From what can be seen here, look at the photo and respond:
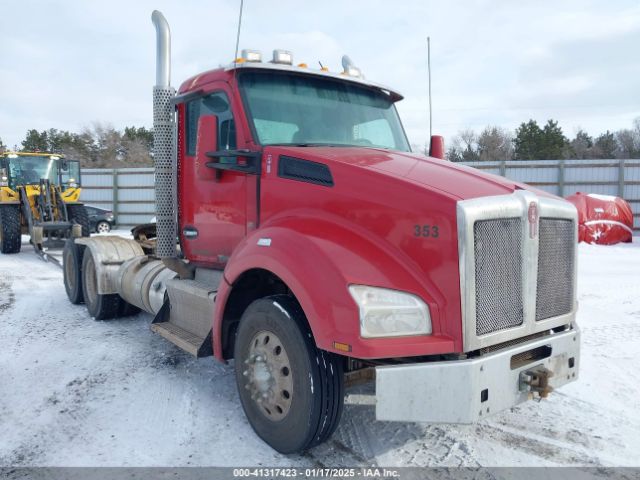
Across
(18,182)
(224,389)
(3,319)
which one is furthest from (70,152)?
(224,389)

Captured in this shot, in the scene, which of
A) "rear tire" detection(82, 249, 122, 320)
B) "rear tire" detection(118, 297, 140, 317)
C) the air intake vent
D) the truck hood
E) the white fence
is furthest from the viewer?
the white fence

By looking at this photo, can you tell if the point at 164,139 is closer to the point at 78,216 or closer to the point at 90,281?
the point at 90,281

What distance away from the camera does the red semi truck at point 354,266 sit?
2654 mm

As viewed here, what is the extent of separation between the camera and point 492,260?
9.11 ft

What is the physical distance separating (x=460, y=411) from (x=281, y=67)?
2719 millimetres

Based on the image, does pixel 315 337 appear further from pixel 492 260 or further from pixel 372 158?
pixel 372 158

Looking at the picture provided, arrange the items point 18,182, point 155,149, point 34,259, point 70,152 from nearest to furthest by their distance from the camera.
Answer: point 155,149, point 34,259, point 18,182, point 70,152

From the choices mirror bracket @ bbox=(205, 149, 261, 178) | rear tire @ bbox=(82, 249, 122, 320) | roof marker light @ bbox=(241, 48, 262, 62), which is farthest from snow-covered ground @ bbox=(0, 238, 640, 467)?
roof marker light @ bbox=(241, 48, 262, 62)

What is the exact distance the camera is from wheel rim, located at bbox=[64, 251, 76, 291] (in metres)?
7.37

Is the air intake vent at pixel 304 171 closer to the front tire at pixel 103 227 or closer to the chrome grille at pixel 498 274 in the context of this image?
the chrome grille at pixel 498 274

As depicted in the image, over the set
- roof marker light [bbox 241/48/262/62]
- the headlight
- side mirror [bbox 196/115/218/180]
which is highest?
roof marker light [bbox 241/48/262/62]

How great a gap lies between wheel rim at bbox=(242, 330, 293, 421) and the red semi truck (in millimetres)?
11

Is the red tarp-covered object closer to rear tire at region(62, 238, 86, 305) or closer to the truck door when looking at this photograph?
rear tire at region(62, 238, 86, 305)

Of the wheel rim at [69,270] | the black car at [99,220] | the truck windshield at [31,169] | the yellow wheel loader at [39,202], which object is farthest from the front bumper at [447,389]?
the black car at [99,220]
